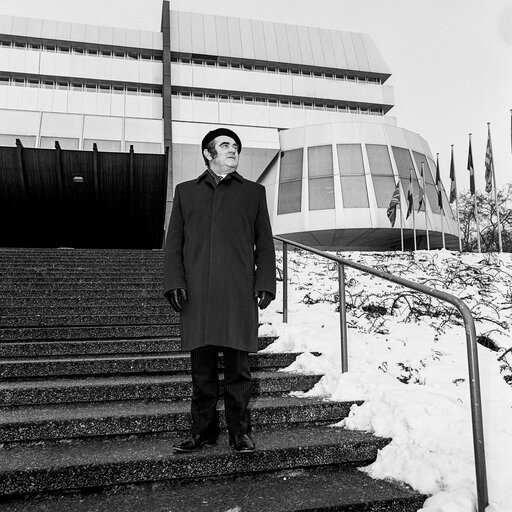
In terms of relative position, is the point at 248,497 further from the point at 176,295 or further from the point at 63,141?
the point at 63,141

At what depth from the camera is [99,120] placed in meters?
21.4

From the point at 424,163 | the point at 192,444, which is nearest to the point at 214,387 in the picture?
the point at 192,444

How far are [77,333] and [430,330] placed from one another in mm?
3404

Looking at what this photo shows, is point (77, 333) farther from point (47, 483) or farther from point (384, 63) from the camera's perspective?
point (384, 63)

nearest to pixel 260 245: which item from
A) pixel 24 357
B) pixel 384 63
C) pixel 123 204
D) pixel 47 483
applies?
pixel 47 483

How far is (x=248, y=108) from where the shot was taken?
1131 inches

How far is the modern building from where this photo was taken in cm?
2286

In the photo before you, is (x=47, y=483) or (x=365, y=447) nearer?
(x=47, y=483)

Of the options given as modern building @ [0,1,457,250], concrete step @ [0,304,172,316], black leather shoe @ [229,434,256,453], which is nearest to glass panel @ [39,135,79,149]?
modern building @ [0,1,457,250]

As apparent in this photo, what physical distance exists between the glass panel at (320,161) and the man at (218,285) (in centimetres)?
2171

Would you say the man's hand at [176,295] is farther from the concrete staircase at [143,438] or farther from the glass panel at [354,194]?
the glass panel at [354,194]

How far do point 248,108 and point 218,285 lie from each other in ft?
90.6

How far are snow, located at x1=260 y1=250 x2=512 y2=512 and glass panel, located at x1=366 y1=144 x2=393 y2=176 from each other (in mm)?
17136

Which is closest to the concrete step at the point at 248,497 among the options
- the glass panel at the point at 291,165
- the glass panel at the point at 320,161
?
the glass panel at the point at 320,161
